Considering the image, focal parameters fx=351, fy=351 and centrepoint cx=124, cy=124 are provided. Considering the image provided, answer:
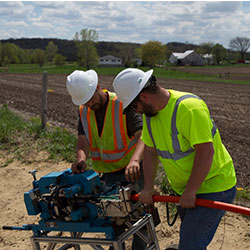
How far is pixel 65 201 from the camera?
8.50 feet

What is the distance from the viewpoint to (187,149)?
2.29 meters

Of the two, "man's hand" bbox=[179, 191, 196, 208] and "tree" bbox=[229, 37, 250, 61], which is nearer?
"man's hand" bbox=[179, 191, 196, 208]

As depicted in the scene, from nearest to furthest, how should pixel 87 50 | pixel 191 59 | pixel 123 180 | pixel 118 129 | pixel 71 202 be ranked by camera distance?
pixel 71 202 < pixel 118 129 < pixel 123 180 < pixel 87 50 < pixel 191 59

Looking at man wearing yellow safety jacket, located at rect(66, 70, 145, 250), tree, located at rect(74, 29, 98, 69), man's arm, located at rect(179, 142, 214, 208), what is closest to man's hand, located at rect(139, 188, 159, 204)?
man's arm, located at rect(179, 142, 214, 208)

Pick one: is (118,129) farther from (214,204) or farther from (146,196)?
(214,204)

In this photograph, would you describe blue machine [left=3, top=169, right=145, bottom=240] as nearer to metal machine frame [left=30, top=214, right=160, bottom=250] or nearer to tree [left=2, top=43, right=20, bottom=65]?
metal machine frame [left=30, top=214, right=160, bottom=250]

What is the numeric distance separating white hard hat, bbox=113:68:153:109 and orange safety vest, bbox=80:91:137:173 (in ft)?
2.43

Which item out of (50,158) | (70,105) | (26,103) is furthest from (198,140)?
(26,103)

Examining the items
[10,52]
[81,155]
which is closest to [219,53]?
[10,52]

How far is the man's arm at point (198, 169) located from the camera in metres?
2.13

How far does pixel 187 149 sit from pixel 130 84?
1.86 feet

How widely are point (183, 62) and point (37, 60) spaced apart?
40.5m

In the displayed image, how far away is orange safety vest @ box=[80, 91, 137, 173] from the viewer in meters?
3.15

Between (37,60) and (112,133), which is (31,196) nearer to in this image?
(112,133)
